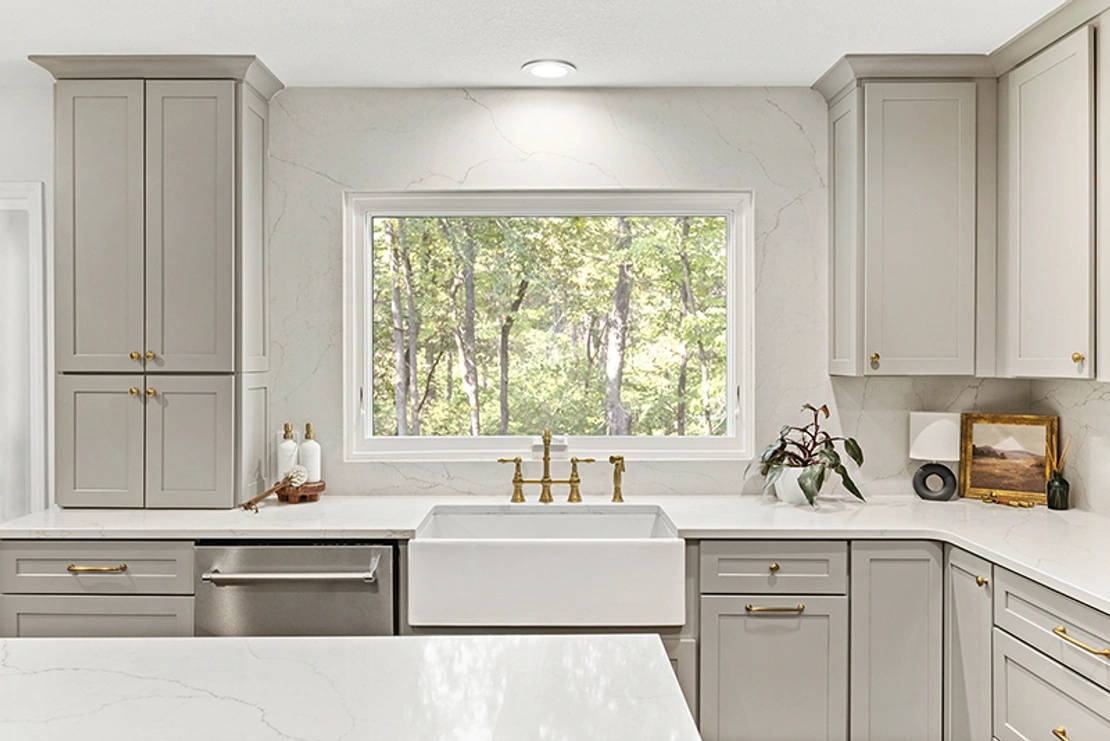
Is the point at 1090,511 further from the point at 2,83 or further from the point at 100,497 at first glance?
the point at 2,83

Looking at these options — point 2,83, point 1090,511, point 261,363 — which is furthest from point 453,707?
point 2,83

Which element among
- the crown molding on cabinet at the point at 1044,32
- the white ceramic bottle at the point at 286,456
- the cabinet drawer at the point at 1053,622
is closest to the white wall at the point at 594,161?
the white ceramic bottle at the point at 286,456

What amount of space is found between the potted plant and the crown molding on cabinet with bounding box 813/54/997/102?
1131 millimetres

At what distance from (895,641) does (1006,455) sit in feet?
2.84

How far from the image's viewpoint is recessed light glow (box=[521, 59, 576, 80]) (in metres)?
2.84

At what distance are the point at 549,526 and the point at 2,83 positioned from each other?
8.09ft

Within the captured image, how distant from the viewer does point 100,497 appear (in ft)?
9.35

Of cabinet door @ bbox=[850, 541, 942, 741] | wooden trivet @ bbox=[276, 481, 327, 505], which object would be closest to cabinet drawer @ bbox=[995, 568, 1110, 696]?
cabinet door @ bbox=[850, 541, 942, 741]

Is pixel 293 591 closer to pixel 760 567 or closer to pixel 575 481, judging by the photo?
pixel 575 481

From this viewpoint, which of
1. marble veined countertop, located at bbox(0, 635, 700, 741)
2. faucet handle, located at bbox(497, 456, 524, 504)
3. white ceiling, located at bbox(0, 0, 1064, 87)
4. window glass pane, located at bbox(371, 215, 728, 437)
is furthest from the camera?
window glass pane, located at bbox(371, 215, 728, 437)

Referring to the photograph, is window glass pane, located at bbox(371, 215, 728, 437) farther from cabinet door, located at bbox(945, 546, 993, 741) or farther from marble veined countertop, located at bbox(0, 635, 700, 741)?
marble veined countertop, located at bbox(0, 635, 700, 741)

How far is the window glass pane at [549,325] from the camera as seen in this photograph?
3.28 m

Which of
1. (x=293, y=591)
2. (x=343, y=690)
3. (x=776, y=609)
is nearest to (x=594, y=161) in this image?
(x=776, y=609)

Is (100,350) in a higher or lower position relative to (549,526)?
higher
